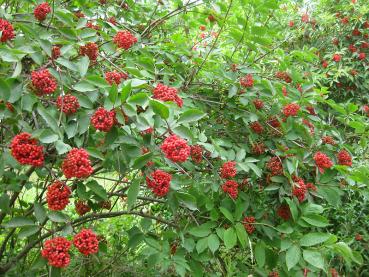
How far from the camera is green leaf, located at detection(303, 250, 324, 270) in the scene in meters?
1.97

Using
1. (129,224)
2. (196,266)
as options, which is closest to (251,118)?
(196,266)

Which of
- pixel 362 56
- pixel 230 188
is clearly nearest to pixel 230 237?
pixel 230 188

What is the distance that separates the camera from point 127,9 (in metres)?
2.99

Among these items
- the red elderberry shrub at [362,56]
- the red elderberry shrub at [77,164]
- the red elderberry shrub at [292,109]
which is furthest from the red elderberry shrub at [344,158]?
the red elderberry shrub at [362,56]

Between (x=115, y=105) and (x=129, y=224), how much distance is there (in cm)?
294

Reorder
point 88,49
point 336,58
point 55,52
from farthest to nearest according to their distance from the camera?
1. point 336,58
2. point 88,49
3. point 55,52

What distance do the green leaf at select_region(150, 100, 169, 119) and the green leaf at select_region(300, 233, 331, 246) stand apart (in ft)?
3.22

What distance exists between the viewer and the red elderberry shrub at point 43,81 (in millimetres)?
1591

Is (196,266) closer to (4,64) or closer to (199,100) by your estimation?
(199,100)

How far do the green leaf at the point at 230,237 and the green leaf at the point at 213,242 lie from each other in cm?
7

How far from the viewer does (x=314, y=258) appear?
199cm

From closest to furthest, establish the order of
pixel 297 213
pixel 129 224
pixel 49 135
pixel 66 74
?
pixel 49 135 < pixel 66 74 < pixel 297 213 < pixel 129 224

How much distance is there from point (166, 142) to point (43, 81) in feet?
1.66

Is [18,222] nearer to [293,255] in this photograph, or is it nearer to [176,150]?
[176,150]
